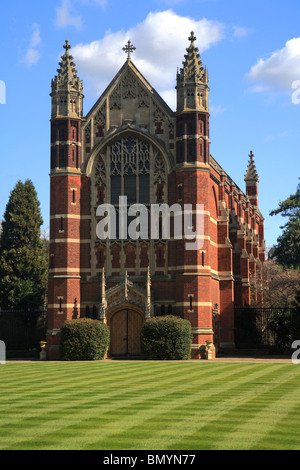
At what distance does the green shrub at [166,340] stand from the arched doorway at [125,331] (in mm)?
2747

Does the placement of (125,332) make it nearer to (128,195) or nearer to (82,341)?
(82,341)

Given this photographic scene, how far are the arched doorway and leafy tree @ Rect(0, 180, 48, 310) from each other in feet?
35.7

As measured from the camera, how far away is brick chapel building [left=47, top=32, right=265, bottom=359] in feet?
136

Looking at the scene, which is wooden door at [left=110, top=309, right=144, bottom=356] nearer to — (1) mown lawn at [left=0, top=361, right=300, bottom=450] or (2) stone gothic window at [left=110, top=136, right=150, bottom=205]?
(2) stone gothic window at [left=110, top=136, right=150, bottom=205]

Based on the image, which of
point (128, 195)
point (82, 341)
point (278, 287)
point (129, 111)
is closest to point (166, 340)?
point (82, 341)

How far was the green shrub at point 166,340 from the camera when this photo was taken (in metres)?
38.8

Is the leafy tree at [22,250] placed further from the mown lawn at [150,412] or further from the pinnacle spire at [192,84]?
the mown lawn at [150,412]

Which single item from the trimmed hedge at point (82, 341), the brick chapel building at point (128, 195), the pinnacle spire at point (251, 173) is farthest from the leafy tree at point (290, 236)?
the trimmed hedge at point (82, 341)

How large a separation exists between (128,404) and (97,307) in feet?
84.4

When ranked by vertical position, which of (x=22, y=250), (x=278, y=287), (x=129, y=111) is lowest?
(x=278, y=287)

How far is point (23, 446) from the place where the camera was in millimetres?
11773

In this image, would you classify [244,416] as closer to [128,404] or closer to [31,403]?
[128,404]

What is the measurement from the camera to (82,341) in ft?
129

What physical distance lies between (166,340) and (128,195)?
32.2 feet
